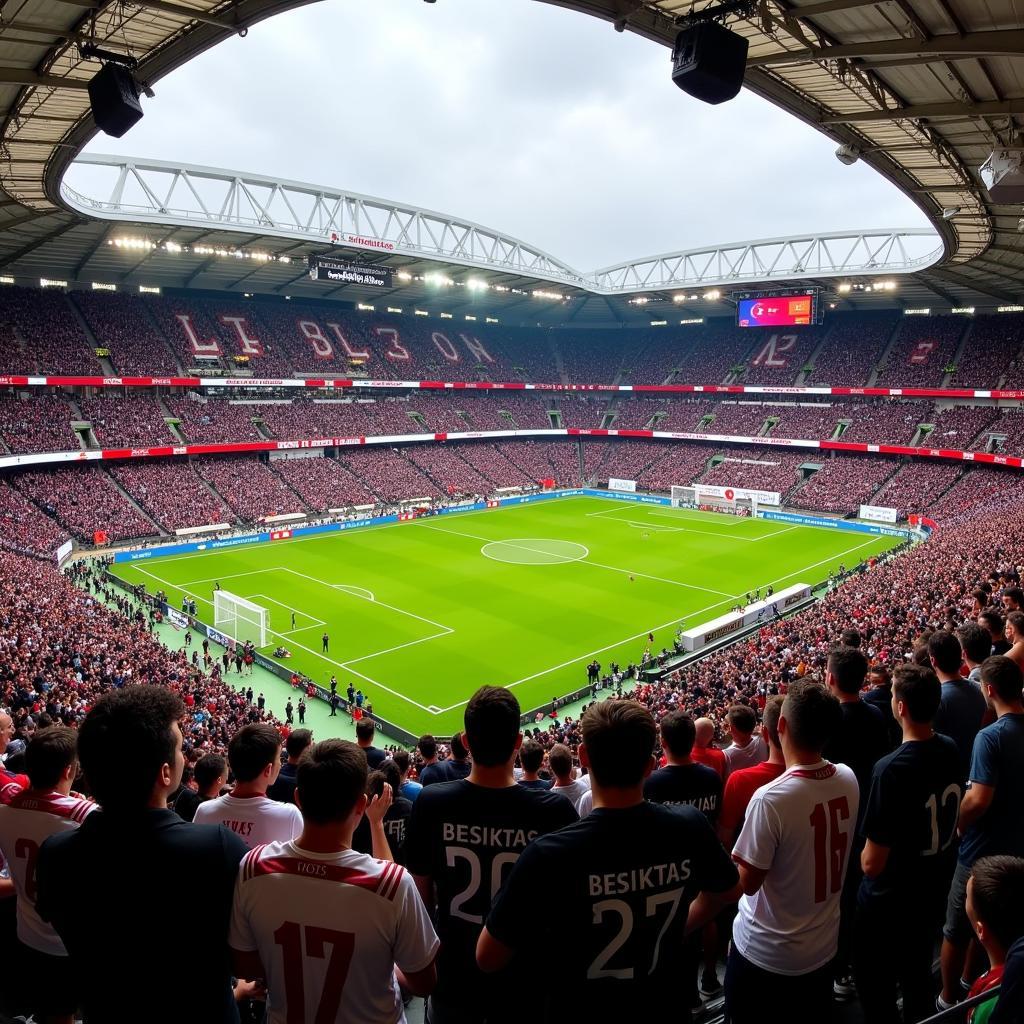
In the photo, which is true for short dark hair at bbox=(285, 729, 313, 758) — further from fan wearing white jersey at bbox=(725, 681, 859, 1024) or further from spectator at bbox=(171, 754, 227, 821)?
fan wearing white jersey at bbox=(725, 681, 859, 1024)

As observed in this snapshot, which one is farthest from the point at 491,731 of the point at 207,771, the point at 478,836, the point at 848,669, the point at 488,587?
the point at 488,587

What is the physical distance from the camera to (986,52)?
12.6 meters

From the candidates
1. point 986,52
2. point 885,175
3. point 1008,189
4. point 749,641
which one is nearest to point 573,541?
point 749,641

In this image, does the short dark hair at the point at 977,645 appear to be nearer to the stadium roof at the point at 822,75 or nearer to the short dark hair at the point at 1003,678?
the short dark hair at the point at 1003,678

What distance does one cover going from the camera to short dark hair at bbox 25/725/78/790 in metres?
4.04

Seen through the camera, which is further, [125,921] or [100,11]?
[100,11]

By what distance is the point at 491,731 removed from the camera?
3.54 m

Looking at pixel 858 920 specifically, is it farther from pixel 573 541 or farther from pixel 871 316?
pixel 871 316

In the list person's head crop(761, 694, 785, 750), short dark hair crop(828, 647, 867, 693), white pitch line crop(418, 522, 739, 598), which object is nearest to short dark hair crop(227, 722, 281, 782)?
person's head crop(761, 694, 785, 750)

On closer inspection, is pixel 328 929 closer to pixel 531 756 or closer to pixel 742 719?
pixel 531 756

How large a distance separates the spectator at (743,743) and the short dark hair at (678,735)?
6.49 ft

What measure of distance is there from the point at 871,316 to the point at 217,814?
75673mm

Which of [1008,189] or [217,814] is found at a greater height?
[1008,189]

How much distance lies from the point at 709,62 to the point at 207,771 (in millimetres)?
11746
